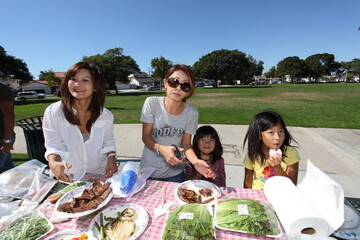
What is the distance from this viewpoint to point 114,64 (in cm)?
3831

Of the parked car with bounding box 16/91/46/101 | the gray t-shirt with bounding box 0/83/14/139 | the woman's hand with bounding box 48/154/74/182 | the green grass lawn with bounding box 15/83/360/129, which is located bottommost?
the green grass lawn with bounding box 15/83/360/129

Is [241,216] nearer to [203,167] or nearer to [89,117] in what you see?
[203,167]

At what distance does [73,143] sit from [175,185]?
3.93 feet

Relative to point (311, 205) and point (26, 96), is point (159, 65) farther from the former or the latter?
point (311, 205)

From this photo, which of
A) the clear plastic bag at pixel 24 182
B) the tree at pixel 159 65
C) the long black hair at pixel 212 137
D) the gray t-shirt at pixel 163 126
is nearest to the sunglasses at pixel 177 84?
the gray t-shirt at pixel 163 126

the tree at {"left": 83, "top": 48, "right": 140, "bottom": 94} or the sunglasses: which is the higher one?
the tree at {"left": 83, "top": 48, "right": 140, "bottom": 94}

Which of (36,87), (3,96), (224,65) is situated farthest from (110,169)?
(36,87)

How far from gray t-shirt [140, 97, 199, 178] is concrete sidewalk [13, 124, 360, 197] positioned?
1777 millimetres

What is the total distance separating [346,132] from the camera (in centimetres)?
671

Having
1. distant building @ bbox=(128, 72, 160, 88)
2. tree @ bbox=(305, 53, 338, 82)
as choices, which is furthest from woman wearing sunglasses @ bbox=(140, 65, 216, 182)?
tree @ bbox=(305, 53, 338, 82)

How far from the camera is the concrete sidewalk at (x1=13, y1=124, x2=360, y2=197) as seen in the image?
3820mm

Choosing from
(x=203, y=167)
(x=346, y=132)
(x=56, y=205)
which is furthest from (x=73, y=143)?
(x=346, y=132)

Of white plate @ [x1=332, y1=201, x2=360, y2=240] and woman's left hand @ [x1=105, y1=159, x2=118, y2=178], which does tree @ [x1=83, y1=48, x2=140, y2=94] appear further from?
white plate @ [x1=332, y1=201, x2=360, y2=240]

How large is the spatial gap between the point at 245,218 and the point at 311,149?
5.14m
